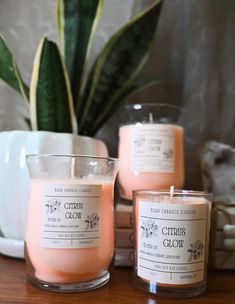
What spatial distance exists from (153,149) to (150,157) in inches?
0.5

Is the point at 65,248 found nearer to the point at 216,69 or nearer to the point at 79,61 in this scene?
the point at 79,61

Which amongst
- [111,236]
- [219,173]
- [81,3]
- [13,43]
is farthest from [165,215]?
[13,43]

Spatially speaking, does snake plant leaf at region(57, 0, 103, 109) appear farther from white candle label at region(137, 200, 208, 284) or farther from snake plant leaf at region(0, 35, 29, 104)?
white candle label at region(137, 200, 208, 284)

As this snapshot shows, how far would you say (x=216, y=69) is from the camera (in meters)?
0.71

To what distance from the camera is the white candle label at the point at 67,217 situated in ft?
1.23

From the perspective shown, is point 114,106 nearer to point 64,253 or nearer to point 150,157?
point 150,157

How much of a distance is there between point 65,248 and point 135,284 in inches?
3.5

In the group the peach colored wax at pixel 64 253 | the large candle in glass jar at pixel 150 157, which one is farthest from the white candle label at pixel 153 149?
the peach colored wax at pixel 64 253

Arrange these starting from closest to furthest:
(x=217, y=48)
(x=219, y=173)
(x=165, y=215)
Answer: (x=165, y=215) < (x=219, y=173) < (x=217, y=48)

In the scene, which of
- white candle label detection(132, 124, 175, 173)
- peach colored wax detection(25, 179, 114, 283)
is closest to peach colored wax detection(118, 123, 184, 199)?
white candle label detection(132, 124, 175, 173)

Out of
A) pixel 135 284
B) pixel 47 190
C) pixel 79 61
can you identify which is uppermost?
pixel 79 61

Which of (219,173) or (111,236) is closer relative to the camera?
(111,236)

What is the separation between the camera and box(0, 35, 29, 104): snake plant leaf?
54 cm

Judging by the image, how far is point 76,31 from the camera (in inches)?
23.3
